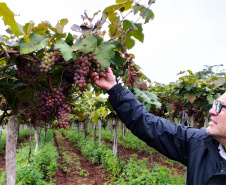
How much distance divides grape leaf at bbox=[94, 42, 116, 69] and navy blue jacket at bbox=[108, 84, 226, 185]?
47cm

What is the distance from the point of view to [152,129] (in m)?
1.80

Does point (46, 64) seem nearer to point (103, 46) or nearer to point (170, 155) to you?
point (103, 46)

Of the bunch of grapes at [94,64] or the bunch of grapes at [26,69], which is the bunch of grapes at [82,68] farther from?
the bunch of grapes at [26,69]

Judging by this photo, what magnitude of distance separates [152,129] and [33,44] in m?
1.21

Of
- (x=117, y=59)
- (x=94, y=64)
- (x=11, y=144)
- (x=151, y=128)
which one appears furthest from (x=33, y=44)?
(x=11, y=144)

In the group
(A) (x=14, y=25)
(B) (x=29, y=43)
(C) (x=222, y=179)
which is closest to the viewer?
(A) (x=14, y=25)

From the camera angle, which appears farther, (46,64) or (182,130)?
(182,130)

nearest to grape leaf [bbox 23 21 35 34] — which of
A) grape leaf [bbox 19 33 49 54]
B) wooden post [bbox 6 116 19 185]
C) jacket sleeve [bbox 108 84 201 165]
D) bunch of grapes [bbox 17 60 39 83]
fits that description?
grape leaf [bbox 19 33 49 54]

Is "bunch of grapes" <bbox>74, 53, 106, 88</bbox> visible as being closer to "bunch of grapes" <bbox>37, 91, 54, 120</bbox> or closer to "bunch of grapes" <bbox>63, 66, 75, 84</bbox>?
"bunch of grapes" <bbox>63, 66, 75, 84</bbox>

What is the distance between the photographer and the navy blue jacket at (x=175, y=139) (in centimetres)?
158

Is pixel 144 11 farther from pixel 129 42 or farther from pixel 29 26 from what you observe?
pixel 29 26

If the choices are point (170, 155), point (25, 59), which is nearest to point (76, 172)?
point (170, 155)

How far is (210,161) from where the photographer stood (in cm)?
158

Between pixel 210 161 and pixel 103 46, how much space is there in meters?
1.24
